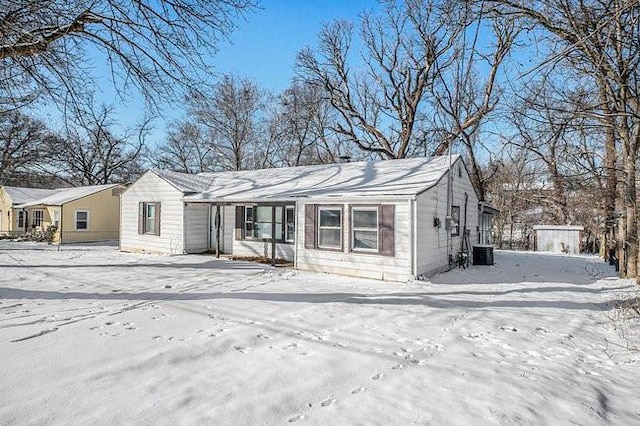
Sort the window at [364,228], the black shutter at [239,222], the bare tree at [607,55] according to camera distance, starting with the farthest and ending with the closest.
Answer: the black shutter at [239,222] → the window at [364,228] → the bare tree at [607,55]

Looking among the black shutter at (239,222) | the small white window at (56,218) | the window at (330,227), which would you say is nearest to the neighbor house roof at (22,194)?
the small white window at (56,218)

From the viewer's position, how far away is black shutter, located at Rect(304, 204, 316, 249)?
11688mm

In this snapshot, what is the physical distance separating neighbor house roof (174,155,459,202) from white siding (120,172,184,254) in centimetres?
109

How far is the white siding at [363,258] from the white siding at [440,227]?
34cm

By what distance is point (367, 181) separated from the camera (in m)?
12.7

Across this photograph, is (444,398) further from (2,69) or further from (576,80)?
(2,69)

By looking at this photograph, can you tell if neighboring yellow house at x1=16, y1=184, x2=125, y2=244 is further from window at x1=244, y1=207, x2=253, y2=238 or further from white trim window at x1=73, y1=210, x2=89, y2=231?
window at x1=244, y1=207, x2=253, y2=238

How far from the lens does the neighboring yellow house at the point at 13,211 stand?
27.4 m

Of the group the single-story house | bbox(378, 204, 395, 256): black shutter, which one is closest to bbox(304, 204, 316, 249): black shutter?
the single-story house

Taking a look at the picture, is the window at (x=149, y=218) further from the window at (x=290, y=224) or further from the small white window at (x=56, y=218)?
the small white window at (x=56, y=218)

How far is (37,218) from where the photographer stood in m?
26.4

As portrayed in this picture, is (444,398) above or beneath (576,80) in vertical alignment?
beneath

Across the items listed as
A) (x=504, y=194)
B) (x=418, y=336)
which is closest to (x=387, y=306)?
(x=418, y=336)

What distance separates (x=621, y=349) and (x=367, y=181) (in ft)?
27.5
